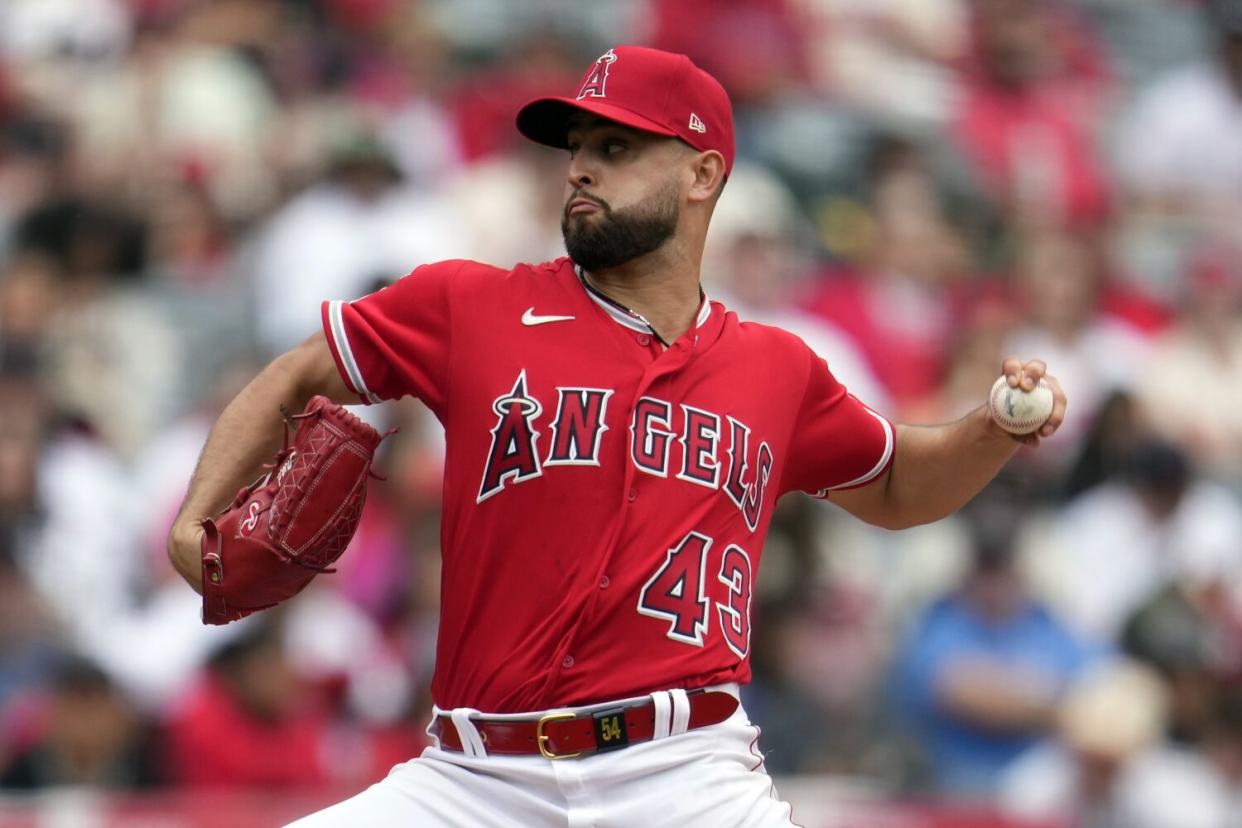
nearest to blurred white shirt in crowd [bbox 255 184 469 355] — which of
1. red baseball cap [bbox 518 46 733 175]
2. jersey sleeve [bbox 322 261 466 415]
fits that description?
red baseball cap [bbox 518 46 733 175]

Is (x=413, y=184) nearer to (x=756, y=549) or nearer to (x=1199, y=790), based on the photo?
(x=1199, y=790)

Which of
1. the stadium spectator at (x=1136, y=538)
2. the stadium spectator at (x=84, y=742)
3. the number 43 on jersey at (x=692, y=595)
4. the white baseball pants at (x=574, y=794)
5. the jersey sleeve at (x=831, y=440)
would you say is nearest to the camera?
the white baseball pants at (x=574, y=794)

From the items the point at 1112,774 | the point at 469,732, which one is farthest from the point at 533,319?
the point at 1112,774

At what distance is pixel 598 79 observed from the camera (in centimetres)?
452

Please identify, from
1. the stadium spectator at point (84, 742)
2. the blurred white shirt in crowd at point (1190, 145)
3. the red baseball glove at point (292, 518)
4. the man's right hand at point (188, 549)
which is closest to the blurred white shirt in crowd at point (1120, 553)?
the blurred white shirt in crowd at point (1190, 145)

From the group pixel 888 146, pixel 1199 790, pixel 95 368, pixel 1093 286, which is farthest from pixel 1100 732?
pixel 95 368

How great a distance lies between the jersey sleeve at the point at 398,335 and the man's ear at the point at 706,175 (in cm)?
62

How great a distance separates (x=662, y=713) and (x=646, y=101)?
1.33 metres

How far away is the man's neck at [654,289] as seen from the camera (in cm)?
455

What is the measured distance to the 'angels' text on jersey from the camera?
4.29m

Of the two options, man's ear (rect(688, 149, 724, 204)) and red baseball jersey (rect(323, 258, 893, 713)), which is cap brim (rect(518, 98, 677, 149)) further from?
red baseball jersey (rect(323, 258, 893, 713))

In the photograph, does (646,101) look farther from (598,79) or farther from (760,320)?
(760,320)

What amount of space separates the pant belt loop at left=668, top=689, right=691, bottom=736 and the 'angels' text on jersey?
0.45 metres

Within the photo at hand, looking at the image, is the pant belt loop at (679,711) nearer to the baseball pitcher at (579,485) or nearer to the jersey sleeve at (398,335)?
the baseball pitcher at (579,485)
